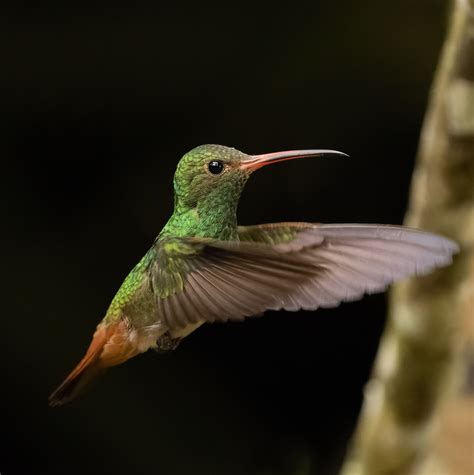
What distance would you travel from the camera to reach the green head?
2.88ft

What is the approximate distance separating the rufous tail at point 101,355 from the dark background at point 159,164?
849mm

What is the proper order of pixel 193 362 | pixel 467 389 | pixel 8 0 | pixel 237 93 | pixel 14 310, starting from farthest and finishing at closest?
pixel 193 362
pixel 14 310
pixel 237 93
pixel 8 0
pixel 467 389

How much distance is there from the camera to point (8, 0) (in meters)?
1.77

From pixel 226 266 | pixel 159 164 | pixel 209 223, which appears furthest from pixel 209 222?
pixel 159 164

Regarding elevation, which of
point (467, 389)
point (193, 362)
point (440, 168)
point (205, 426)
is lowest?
point (205, 426)

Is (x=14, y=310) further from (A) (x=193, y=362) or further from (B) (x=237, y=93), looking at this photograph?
(B) (x=237, y=93)

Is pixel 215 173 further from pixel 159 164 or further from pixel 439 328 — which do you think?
pixel 159 164

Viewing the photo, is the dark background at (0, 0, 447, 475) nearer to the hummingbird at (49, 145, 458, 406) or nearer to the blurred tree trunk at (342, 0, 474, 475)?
the blurred tree trunk at (342, 0, 474, 475)

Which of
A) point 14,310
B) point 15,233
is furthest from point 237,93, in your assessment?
point 14,310

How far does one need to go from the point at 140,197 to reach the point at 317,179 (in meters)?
0.45

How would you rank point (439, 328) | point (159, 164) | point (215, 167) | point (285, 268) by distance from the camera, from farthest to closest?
point (159, 164)
point (439, 328)
point (215, 167)
point (285, 268)

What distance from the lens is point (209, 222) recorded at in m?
0.89

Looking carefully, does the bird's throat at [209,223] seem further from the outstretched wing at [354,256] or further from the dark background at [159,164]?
the dark background at [159,164]

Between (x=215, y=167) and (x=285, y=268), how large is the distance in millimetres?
180
